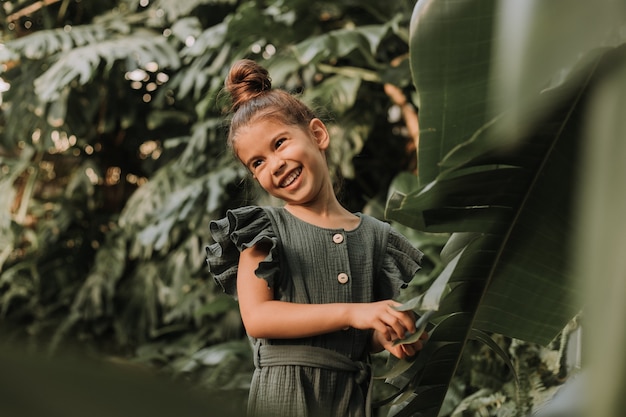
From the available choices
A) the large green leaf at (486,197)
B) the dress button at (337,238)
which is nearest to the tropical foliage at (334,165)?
the large green leaf at (486,197)

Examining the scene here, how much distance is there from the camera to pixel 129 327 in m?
3.59

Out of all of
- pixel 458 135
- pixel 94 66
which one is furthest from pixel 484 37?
pixel 94 66

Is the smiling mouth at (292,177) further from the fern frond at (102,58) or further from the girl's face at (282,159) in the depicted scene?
the fern frond at (102,58)

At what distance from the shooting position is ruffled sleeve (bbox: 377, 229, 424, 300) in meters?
0.90

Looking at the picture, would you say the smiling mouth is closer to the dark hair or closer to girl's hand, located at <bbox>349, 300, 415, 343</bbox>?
the dark hair

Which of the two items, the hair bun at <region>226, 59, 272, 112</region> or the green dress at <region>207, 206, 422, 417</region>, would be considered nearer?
the green dress at <region>207, 206, 422, 417</region>

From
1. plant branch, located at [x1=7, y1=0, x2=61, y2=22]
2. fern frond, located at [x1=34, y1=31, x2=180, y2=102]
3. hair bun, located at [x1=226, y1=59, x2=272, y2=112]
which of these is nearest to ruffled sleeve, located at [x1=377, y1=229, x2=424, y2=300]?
hair bun, located at [x1=226, y1=59, x2=272, y2=112]

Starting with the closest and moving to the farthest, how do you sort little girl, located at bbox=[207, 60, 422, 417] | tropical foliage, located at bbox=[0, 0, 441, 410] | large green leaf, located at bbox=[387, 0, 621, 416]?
large green leaf, located at bbox=[387, 0, 621, 416]
little girl, located at bbox=[207, 60, 422, 417]
tropical foliage, located at bbox=[0, 0, 441, 410]

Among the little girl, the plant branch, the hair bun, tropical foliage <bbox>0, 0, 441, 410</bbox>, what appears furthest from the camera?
the plant branch

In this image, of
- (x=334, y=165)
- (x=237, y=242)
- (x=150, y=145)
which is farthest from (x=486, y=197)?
(x=150, y=145)

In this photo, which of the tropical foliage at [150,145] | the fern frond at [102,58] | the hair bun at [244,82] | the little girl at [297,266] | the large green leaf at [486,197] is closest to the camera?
the large green leaf at [486,197]

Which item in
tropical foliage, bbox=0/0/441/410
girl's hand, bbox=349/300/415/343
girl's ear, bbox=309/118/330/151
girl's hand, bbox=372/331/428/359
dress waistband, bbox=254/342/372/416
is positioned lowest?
tropical foliage, bbox=0/0/441/410

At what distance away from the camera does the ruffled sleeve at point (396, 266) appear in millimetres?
896

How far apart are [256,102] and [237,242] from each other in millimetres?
168
